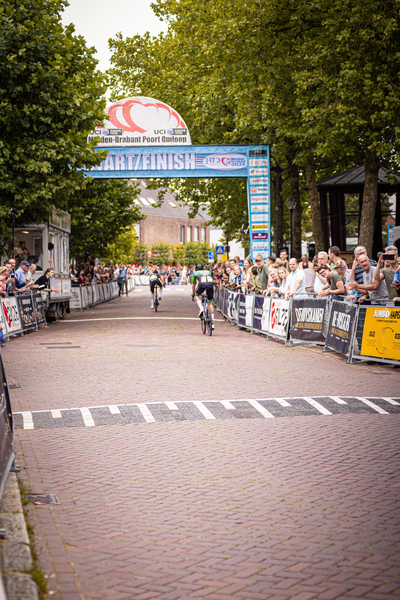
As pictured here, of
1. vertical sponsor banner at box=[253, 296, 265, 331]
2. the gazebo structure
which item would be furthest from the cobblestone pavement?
the gazebo structure

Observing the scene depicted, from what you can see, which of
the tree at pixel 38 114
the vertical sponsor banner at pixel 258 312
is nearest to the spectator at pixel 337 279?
the vertical sponsor banner at pixel 258 312

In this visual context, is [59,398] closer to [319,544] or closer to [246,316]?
[319,544]

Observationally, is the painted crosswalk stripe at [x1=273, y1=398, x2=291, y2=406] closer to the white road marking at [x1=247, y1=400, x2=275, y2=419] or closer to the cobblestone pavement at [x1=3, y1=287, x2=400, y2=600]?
the cobblestone pavement at [x1=3, y1=287, x2=400, y2=600]

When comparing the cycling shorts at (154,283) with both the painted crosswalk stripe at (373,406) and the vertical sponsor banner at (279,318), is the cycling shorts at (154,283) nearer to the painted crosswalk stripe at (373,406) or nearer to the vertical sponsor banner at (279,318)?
the vertical sponsor banner at (279,318)

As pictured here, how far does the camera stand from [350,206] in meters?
32.4

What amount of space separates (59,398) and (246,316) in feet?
37.4

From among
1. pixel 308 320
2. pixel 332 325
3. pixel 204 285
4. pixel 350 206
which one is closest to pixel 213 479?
pixel 332 325

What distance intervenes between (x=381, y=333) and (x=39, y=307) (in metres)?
11.9

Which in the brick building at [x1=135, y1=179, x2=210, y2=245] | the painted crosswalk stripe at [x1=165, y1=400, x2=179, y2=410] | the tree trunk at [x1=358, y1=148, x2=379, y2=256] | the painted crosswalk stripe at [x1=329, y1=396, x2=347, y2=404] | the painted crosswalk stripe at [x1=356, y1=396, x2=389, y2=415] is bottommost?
the painted crosswalk stripe at [x1=356, y1=396, x2=389, y2=415]

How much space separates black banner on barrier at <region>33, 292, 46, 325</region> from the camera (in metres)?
21.0

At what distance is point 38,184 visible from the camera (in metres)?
21.3

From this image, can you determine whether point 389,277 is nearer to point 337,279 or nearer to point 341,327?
point 341,327

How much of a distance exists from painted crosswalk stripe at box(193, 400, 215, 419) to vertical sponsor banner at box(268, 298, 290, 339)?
709 centimetres

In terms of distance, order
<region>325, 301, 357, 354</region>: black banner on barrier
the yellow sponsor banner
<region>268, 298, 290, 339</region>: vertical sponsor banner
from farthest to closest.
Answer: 1. <region>268, 298, 290, 339</region>: vertical sponsor banner
2. <region>325, 301, 357, 354</region>: black banner on barrier
3. the yellow sponsor banner
